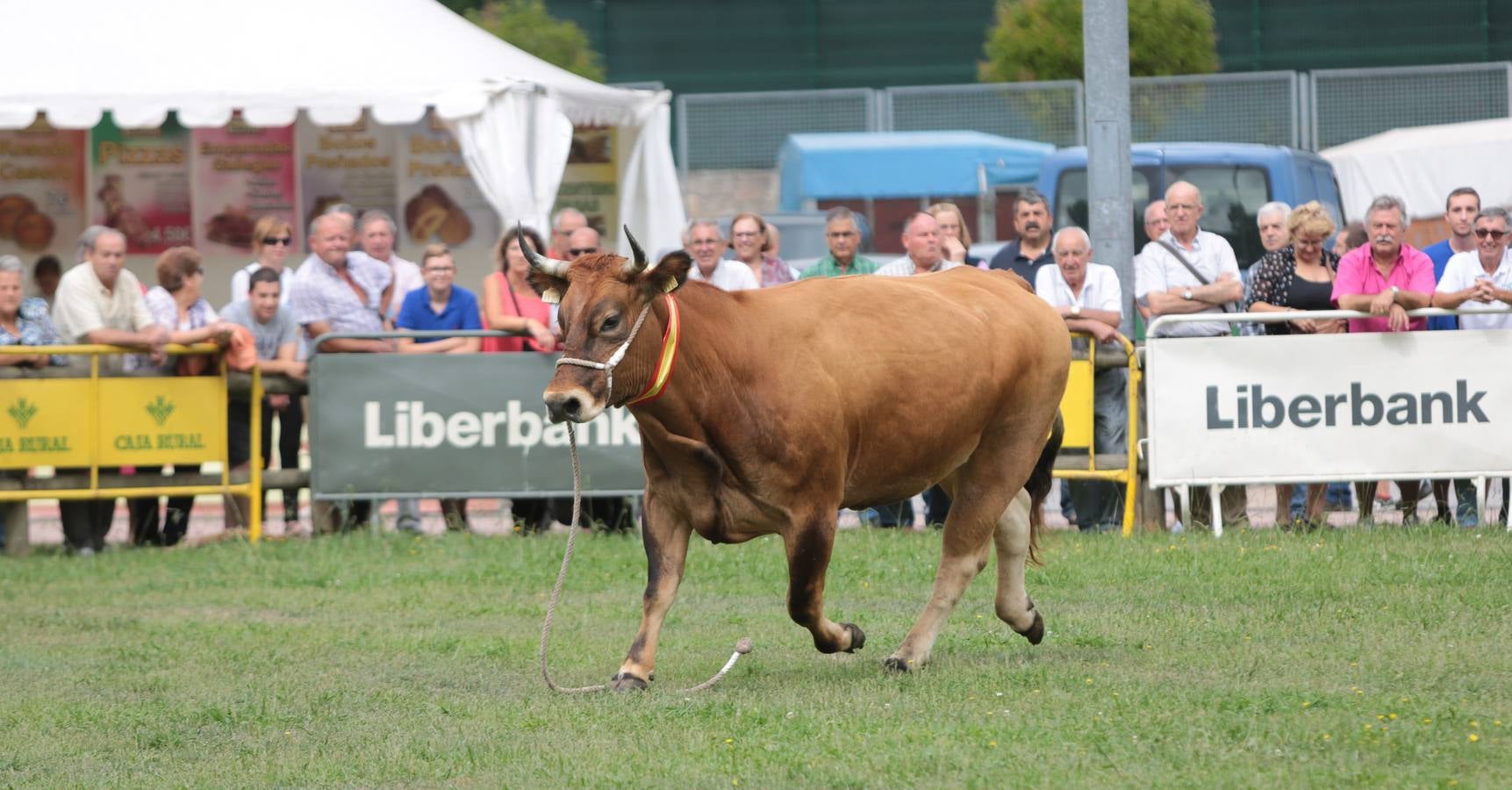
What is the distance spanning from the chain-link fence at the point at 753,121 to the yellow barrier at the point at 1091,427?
13804 millimetres

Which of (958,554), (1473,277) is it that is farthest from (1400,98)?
(958,554)

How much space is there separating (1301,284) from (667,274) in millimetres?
6724

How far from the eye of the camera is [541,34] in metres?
36.9

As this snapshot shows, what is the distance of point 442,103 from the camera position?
17.3m

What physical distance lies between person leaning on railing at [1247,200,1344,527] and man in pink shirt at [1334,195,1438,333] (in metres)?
0.16

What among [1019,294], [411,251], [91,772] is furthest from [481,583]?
[411,251]

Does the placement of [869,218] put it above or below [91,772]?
above

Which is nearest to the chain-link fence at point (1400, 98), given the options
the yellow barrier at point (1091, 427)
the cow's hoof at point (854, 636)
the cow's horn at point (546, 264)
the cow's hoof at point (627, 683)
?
the yellow barrier at point (1091, 427)

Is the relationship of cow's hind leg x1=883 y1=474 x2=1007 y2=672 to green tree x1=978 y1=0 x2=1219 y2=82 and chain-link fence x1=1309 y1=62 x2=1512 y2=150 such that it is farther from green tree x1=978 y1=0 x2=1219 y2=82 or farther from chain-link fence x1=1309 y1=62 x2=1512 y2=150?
green tree x1=978 y1=0 x2=1219 y2=82

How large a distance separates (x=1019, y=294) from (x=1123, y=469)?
4.34 m

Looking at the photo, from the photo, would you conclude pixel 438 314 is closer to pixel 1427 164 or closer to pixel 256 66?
pixel 256 66

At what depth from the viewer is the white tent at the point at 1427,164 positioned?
23.0m

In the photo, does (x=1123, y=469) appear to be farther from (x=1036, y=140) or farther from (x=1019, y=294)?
(x=1036, y=140)

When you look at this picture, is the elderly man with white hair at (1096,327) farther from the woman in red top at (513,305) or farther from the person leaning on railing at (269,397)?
the person leaning on railing at (269,397)
